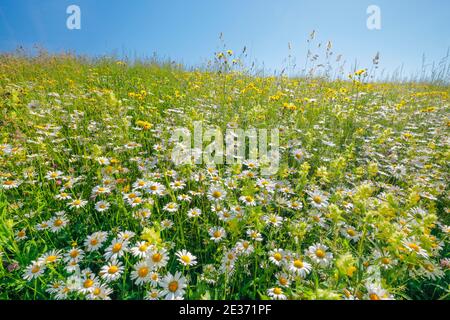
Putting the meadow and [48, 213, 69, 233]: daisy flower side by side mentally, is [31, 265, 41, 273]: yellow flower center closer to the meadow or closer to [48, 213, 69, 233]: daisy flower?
the meadow

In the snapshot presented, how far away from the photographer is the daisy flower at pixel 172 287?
1.27 metres

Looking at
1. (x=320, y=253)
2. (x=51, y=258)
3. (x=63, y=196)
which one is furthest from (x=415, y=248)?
(x=63, y=196)

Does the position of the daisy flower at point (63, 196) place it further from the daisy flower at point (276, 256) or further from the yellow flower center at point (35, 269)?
the daisy flower at point (276, 256)

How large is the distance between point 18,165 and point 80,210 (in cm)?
116

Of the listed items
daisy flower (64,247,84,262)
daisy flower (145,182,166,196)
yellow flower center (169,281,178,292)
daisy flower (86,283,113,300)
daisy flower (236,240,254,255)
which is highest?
daisy flower (145,182,166,196)

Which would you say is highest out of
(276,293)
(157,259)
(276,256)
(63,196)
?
(63,196)

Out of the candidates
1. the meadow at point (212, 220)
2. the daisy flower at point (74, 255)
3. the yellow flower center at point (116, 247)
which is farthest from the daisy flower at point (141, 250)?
the daisy flower at point (74, 255)

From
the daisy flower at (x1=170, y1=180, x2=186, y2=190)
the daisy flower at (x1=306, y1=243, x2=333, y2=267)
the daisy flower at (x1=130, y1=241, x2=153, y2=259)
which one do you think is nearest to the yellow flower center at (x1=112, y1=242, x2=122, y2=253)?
the daisy flower at (x1=130, y1=241, x2=153, y2=259)

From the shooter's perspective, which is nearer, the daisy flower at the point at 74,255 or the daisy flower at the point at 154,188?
the daisy flower at the point at 74,255

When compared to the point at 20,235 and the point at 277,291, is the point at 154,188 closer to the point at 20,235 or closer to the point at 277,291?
the point at 20,235

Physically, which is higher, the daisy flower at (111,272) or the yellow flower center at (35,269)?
the daisy flower at (111,272)

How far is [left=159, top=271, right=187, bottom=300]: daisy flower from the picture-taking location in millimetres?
1270

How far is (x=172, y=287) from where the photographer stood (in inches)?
51.4
